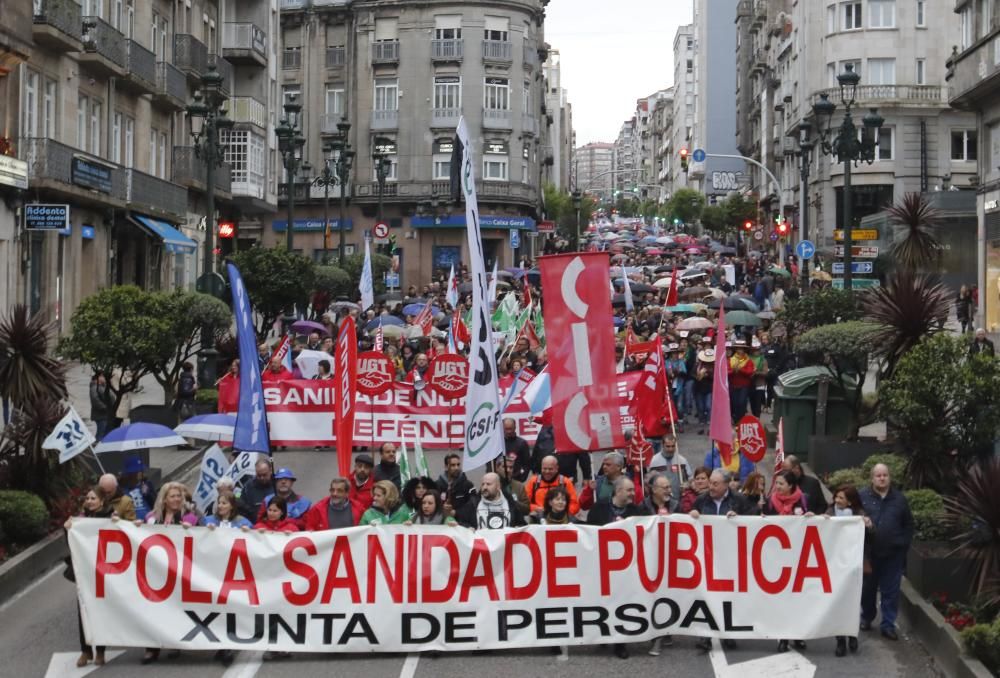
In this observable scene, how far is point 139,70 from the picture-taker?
1560 inches

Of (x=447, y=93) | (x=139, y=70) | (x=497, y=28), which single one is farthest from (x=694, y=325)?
(x=497, y=28)

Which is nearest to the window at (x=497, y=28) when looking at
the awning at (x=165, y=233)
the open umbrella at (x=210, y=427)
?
the awning at (x=165, y=233)

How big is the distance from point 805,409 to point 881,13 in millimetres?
48938

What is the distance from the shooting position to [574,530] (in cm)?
1095

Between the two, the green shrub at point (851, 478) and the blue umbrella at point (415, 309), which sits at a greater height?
the blue umbrella at point (415, 309)

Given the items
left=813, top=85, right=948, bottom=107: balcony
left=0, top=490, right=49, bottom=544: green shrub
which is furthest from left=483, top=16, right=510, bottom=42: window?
left=0, top=490, right=49, bottom=544: green shrub

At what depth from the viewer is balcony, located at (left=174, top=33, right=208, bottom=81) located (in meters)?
44.6

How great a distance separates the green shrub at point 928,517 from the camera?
1263cm

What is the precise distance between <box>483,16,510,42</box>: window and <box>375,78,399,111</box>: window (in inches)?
203

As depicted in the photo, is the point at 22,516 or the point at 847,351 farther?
the point at 847,351

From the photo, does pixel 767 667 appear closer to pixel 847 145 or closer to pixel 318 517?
pixel 318 517

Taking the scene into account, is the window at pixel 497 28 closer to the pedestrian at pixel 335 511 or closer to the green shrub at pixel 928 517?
the green shrub at pixel 928 517

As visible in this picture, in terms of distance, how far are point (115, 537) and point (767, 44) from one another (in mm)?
84316

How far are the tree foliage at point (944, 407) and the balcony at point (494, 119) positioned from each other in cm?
5918
